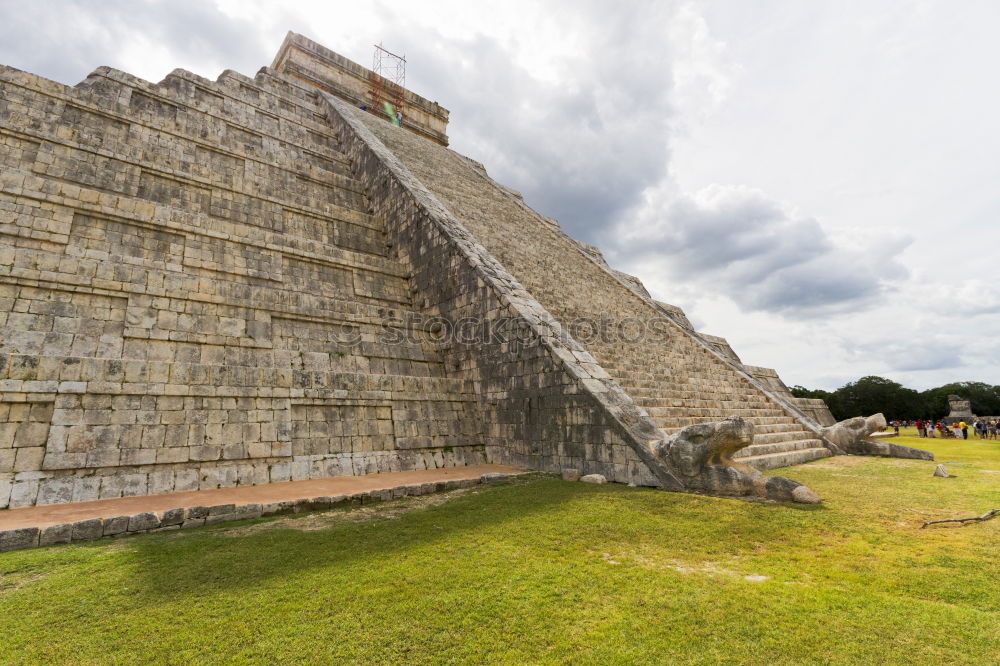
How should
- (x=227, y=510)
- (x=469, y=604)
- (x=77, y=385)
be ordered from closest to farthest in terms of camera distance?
1. (x=469, y=604)
2. (x=227, y=510)
3. (x=77, y=385)

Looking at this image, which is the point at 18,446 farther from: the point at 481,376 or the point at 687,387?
the point at 687,387

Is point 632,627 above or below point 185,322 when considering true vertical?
below

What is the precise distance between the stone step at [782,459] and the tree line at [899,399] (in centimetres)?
4600

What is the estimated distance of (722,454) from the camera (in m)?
5.75

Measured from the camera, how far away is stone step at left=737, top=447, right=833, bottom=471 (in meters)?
7.84

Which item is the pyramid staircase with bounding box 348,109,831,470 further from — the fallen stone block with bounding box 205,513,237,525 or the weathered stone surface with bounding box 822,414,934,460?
the fallen stone block with bounding box 205,513,237,525

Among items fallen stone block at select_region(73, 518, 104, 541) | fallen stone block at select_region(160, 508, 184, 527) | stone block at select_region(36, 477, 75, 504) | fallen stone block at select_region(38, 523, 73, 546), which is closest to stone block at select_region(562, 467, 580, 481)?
fallen stone block at select_region(160, 508, 184, 527)

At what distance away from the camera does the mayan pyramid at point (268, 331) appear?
5.76 metres

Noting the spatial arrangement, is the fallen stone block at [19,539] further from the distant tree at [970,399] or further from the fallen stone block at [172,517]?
the distant tree at [970,399]

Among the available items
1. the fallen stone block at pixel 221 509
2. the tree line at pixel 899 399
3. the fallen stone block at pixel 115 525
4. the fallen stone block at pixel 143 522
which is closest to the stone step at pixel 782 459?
the fallen stone block at pixel 221 509

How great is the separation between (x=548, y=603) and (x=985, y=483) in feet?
23.5

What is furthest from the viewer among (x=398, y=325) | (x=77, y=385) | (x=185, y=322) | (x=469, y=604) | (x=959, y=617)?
(x=398, y=325)

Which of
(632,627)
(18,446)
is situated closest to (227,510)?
(18,446)

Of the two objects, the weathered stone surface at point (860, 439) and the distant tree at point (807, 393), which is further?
the distant tree at point (807, 393)
